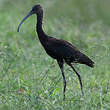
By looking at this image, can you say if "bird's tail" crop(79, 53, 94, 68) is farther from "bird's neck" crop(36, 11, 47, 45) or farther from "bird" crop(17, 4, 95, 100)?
"bird's neck" crop(36, 11, 47, 45)

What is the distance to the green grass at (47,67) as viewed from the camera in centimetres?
552

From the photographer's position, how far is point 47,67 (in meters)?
7.91

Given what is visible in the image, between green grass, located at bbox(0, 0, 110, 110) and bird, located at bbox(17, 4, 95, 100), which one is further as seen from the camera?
bird, located at bbox(17, 4, 95, 100)

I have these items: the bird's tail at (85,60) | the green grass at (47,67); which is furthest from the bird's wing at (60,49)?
the green grass at (47,67)

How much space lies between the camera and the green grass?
5523 millimetres

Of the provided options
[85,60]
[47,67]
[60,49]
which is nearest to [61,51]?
[60,49]

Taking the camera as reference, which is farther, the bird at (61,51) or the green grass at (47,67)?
the bird at (61,51)

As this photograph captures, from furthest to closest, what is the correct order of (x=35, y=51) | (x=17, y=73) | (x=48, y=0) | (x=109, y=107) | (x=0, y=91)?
(x=48, y=0)
(x=35, y=51)
(x=17, y=73)
(x=0, y=91)
(x=109, y=107)

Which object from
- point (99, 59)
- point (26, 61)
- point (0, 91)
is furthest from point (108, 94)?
point (26, 61)

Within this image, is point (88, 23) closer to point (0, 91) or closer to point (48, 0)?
point (48, 0)

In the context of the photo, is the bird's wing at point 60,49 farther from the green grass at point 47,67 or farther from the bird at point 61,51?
the green grass at point 47,67

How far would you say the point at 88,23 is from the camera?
12.9 m

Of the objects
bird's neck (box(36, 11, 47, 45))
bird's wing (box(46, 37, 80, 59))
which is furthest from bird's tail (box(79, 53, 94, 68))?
bird's neck (box(36, 11, 47, 45))

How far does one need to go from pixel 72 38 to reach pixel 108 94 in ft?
13.4
